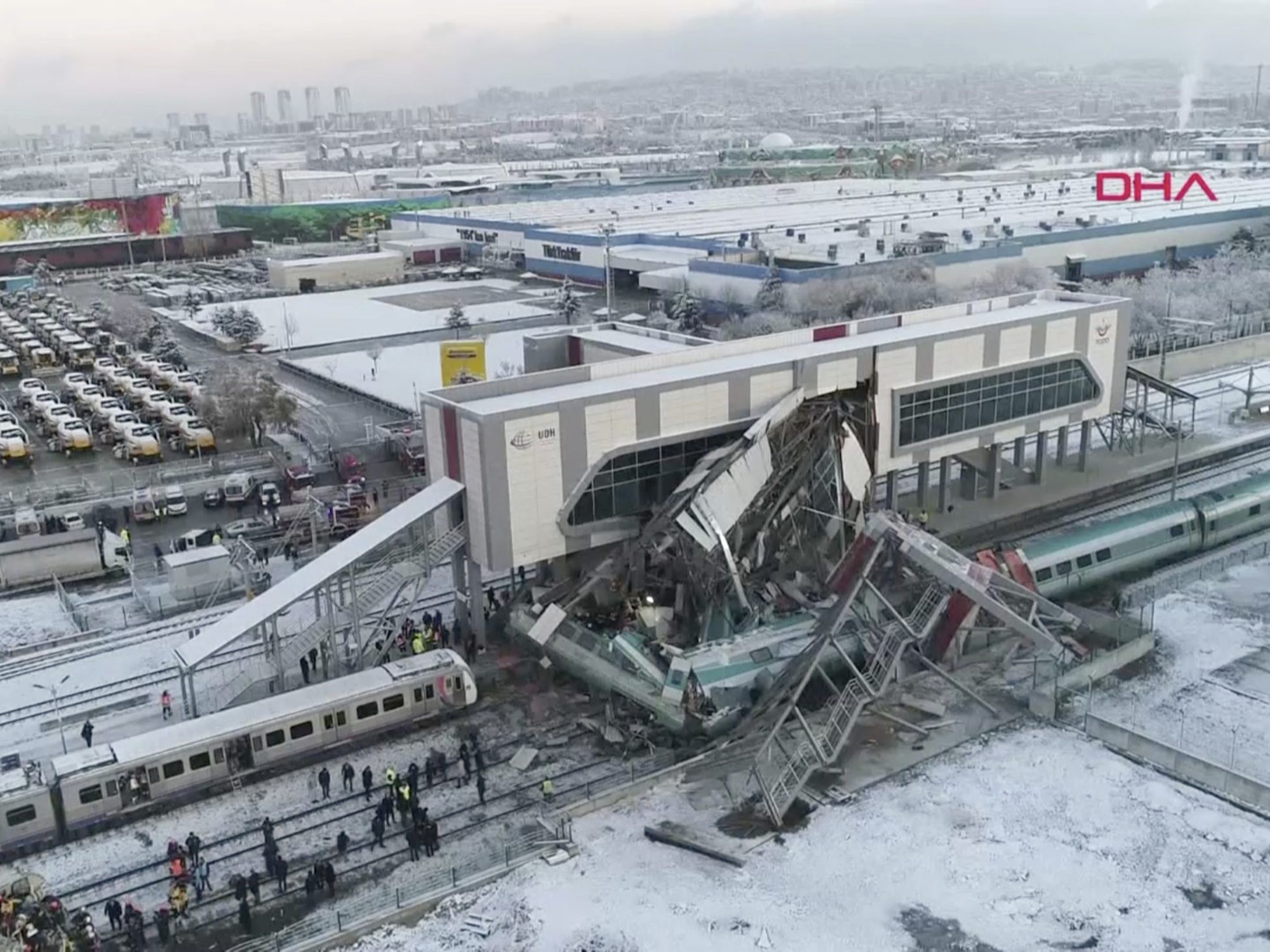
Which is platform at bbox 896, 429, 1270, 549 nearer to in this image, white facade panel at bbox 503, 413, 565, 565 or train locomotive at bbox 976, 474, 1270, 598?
train locomotive at bbox 976, 474, 1270, 598

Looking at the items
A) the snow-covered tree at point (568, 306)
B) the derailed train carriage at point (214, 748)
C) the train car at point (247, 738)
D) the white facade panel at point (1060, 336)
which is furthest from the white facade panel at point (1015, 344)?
the snow-covered tree at point (568, 306)

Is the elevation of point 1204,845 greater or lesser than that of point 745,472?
lesser

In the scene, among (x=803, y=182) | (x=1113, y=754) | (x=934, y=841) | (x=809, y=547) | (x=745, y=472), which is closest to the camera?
(x=934, y=841)

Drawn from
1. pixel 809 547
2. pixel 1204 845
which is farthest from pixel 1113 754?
pixel 809 547

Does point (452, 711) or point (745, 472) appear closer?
point (452, 711)

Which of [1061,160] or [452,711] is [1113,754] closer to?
[452,711]
